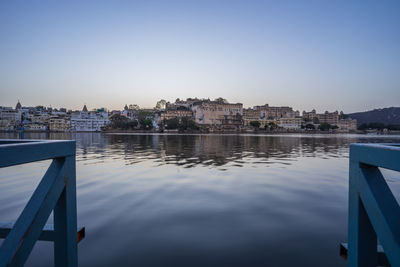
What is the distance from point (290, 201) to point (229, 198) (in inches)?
61.3

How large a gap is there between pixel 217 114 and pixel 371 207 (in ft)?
513

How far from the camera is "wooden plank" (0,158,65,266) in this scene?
5.54 feet

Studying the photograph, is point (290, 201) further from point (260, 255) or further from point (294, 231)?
point (260, 255)

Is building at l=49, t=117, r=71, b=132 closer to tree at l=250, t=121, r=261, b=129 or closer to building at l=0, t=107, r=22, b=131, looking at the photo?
building at l=0, t=107, r=22, b=131

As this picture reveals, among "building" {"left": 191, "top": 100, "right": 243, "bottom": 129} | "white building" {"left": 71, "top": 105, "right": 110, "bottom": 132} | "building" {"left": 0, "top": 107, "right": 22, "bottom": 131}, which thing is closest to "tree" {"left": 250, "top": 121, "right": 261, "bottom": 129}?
"building" {"left": 191, "top": 100, "right": 243, "bottom": 129}

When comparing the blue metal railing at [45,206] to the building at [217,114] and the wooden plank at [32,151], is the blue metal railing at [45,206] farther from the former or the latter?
the building at [217,114]

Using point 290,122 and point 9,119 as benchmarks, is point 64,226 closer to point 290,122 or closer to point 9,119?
point 290,122

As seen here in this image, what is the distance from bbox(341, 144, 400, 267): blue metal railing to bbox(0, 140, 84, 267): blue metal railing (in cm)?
226

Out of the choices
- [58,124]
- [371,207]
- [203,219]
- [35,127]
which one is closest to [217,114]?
[58,124]

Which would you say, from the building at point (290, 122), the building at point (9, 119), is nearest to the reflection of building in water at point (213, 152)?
the building at point (290, 122)

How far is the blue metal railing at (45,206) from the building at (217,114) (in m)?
146

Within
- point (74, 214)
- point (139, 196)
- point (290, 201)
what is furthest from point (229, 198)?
point (74, 214)

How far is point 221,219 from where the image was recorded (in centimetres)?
545

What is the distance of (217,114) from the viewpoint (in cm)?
A: 15762
